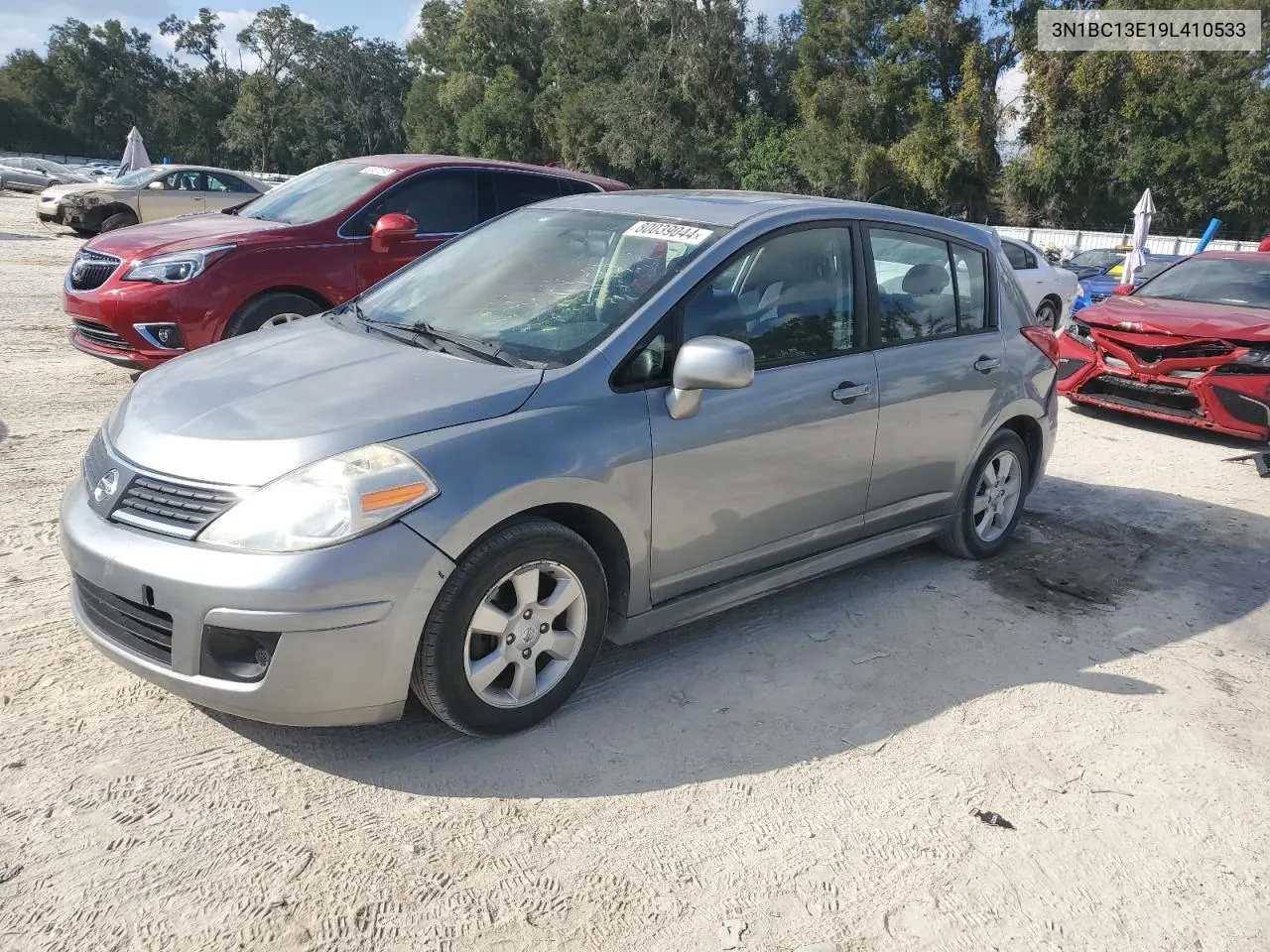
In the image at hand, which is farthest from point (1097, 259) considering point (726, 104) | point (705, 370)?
point (726, 104)

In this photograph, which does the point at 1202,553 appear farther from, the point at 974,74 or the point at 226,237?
the point at 974,74

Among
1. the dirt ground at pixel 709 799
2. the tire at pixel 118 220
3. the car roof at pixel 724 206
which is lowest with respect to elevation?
the dirt ground at pixel 709 799

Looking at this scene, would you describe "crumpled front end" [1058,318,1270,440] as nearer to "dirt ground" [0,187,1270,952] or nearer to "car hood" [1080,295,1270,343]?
"car hood" [1080,295,1270,343]

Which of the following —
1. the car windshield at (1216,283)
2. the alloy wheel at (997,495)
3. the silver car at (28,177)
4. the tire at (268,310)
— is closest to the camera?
the alloy wheel at (997,495)

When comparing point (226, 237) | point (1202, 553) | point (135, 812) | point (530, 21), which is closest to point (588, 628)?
Answer: point (135, 812)

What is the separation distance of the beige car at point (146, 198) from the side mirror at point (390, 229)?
12330 millimetres

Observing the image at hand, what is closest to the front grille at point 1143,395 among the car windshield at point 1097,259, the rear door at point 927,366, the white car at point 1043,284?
the white car at point 1043,284

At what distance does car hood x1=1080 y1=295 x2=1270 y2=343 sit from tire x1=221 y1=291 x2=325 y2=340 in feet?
20.9

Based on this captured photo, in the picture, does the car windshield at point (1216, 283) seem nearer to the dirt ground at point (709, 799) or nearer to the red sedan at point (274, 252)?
the dirt ground at point (709, 799)

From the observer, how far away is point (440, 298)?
3.93 metres

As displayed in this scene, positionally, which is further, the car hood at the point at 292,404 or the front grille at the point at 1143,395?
the front grille at the point at 1143,395

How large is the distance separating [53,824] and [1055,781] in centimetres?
297

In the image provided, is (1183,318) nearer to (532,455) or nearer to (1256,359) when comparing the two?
(1256,359)

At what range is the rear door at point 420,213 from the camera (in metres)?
7.20
